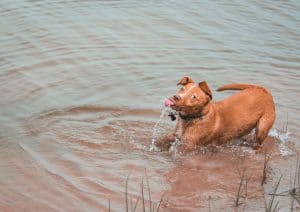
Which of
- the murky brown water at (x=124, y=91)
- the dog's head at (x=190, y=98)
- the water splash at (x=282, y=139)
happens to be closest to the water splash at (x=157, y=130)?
the murky brown water at (x=124, y=91)

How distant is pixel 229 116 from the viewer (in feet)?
20.8

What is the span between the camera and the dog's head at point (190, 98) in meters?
5.84

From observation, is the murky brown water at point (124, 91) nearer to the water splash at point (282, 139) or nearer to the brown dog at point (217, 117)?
the water splash at point (282, 139)

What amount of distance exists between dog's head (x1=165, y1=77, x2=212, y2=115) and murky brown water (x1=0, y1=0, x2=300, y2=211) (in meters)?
0.56

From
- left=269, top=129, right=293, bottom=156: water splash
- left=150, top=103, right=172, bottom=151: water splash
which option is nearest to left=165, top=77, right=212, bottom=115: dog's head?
left=150, top=103, right=172, bottom=151: water splash

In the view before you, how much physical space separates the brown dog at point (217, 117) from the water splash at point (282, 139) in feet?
0.84

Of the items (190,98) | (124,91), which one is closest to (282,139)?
(190,98)

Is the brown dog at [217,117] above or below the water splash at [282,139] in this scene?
above

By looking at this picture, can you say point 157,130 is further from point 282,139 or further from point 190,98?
point 282,139

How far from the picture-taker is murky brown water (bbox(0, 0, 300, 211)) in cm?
558

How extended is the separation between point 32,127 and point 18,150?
539mm

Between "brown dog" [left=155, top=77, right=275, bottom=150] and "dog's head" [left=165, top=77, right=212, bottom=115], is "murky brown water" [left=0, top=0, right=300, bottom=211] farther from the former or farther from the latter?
"dog's head" [left=165, top=77, right=212, bottom=115]

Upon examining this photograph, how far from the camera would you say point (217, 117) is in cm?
625

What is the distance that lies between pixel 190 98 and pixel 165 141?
0.66 metres
